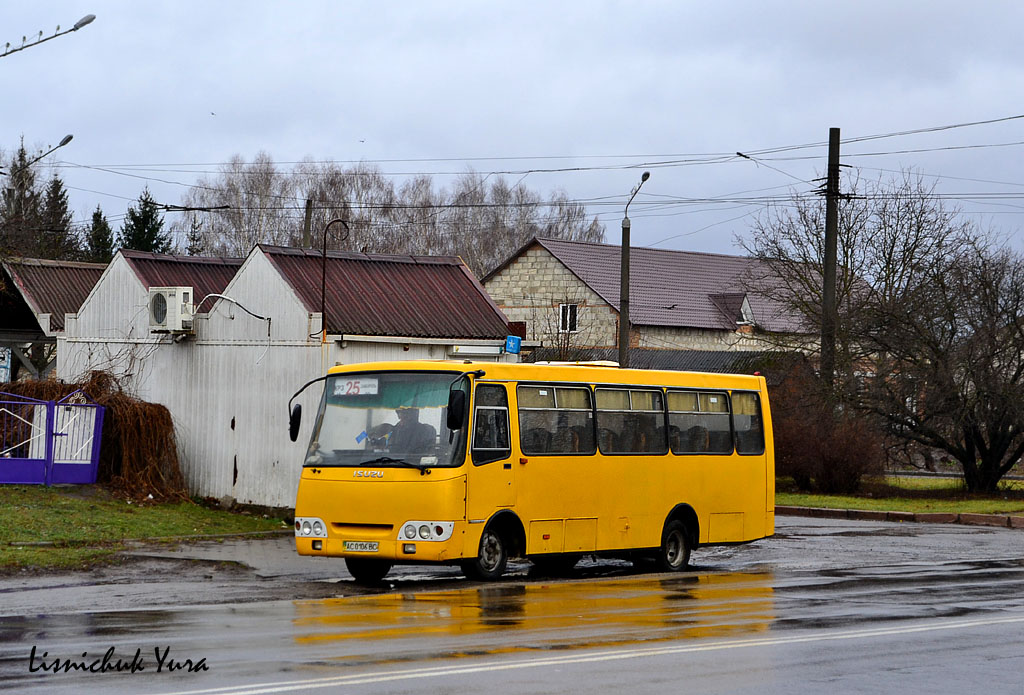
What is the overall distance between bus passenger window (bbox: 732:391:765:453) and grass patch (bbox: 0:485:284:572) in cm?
740

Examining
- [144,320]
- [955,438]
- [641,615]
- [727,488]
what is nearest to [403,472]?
[641,615]

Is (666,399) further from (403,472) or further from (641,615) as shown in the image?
(641,615)

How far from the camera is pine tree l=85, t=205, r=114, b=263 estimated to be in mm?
59500

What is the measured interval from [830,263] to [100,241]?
38984mm

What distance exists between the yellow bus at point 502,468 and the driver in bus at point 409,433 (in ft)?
0.05

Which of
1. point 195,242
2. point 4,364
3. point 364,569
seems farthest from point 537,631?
point 195,242

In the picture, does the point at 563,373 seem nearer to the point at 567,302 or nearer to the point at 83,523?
the point at 83,523

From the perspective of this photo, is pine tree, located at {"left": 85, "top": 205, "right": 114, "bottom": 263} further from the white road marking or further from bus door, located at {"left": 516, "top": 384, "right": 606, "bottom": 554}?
the white road marking

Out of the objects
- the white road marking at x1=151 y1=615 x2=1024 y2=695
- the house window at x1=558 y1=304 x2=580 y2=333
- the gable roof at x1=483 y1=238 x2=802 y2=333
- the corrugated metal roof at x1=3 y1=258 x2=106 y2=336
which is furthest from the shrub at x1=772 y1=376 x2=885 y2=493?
the house window at x1=558 y1=304 x2=580 y2=333

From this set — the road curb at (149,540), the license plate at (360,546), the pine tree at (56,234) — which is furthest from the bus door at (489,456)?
the pine tree at (56,234)

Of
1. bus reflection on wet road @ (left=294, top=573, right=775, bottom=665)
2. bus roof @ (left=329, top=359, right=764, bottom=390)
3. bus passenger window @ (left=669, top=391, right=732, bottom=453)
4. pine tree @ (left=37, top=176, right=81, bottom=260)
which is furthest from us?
pine tree @ (left=37, top=176, right=81, bottom=260)

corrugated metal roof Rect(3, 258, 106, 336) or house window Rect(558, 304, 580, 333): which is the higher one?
house window Rect(558, 304, 580, 333)

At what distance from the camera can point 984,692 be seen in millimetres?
8570

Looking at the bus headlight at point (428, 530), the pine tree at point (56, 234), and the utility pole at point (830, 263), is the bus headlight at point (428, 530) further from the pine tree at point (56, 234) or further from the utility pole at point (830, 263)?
the pine tree at point (56, 234)
